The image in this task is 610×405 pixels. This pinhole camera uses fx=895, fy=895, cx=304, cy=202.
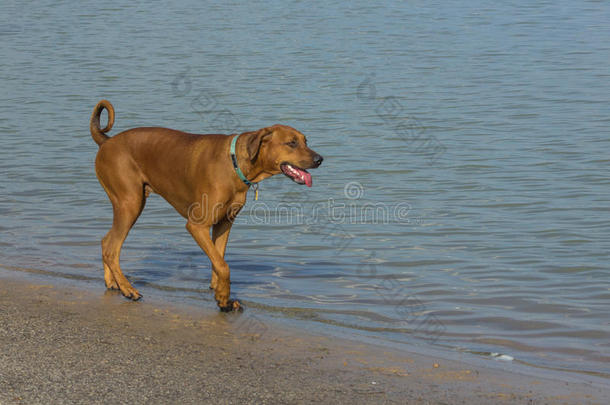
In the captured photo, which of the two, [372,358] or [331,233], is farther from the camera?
[331,233]

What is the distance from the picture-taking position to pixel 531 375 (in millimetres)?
5520

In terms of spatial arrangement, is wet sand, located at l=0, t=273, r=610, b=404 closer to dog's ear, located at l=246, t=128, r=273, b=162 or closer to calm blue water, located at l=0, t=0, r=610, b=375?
calm blue water, located at l=0, t=0, r=610, b=375

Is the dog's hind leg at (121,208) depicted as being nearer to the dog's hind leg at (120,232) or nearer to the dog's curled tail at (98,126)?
the dog's hind leg at (120,232)

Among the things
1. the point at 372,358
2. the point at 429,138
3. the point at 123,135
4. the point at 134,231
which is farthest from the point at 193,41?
the point at 372,358

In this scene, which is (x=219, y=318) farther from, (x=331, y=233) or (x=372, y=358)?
(x=331, y=233)

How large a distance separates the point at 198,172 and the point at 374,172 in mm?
6018

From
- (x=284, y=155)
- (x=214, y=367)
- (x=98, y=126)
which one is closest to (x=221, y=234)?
Result: (x=284, y=155)

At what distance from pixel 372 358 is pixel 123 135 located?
2.85m

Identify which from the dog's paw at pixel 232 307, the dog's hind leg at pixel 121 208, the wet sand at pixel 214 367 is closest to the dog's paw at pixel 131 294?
the dog's hind leg at pixel 121 208

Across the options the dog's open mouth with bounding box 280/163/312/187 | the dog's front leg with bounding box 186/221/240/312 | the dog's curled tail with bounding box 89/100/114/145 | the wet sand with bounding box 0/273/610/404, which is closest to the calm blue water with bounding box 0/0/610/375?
the dog's front leg with bounding box 186/221/240/312

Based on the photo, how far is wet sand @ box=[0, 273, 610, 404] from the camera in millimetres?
4879

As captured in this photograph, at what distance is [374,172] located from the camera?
1245cm

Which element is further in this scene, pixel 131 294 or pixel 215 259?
pixel 131 294

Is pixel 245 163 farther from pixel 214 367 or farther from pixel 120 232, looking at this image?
pixel 214 367
